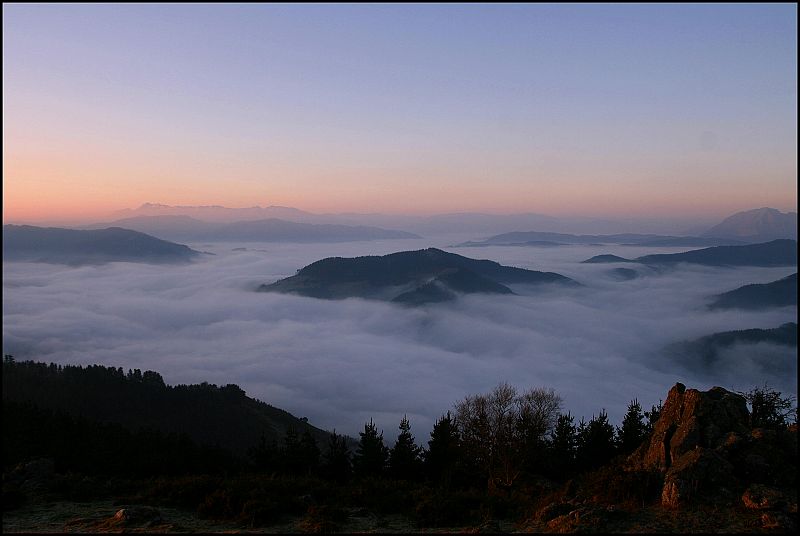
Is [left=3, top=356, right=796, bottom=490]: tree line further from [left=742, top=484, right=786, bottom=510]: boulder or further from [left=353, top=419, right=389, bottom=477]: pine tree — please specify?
[left=742, top=484, right=786, bottom=510]: boulder

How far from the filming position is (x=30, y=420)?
4591 cm

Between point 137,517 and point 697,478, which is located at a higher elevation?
point 697,478

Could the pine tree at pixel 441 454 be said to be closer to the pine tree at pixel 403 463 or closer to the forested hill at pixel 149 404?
the pine tree at pixel 403 463

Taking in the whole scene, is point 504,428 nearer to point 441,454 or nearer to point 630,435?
point 441,454

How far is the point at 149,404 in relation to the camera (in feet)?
357

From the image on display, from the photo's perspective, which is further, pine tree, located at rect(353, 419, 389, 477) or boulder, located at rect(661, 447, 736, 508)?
pine tree, located at rect(353, 419, 389, 477)

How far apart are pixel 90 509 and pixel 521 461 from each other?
24.8m

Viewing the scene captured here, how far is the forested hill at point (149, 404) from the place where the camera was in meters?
101

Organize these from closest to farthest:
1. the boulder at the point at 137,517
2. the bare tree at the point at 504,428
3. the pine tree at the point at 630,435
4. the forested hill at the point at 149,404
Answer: the boulder at the point at 137,517 < the bare tree at the point at 504,428 < the pine tree at the point at 630,435 < the forested hill at the point at 149,404

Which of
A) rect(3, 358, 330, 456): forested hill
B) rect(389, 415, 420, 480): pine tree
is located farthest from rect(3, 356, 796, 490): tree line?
rect(3, 358, 330, 456): forested hill

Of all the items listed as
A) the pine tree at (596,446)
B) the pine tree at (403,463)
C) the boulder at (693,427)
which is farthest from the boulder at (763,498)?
the pine tree at (403,463)

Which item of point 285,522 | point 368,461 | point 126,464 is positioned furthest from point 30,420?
point 285,522

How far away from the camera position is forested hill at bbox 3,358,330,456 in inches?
3974

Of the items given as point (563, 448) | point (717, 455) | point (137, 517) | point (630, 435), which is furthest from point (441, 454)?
point (137, 517)
